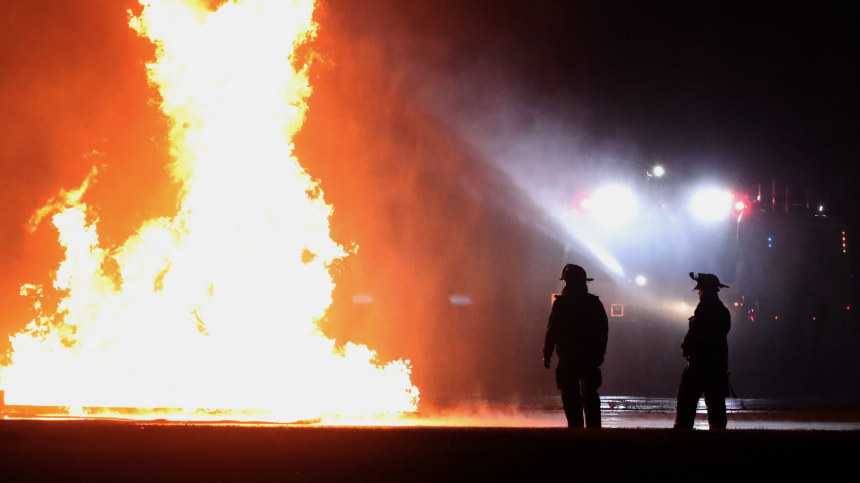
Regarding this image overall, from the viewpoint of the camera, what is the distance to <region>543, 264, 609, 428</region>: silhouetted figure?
22.4 feet

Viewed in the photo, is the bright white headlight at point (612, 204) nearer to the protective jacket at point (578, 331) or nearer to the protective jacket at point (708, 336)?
the protective jacket at point (708, 336)

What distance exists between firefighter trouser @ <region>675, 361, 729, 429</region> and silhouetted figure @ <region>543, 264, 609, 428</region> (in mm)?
1061

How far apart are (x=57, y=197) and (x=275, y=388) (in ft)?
26.5

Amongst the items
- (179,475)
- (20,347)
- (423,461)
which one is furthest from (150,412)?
(423,461)

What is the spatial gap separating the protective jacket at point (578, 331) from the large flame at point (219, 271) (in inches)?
161

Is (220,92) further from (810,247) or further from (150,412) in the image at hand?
(810,247)

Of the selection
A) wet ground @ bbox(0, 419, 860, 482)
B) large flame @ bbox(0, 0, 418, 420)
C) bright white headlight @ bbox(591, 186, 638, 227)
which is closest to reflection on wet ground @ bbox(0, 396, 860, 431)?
large flame @ bbox(0, 0, 418, 420)

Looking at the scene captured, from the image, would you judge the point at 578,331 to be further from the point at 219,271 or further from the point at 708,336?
the point at 219,271

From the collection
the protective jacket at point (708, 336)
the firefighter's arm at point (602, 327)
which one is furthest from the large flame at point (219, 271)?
the protective jacket at point (708, 336)

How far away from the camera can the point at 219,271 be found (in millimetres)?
10977

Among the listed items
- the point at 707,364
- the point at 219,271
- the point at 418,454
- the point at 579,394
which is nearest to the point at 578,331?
the point at 579,394

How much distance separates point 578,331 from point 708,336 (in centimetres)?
161

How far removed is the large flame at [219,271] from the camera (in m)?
10.7

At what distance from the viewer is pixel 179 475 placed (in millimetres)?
4008
